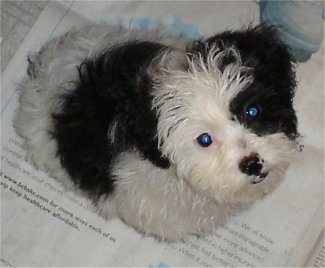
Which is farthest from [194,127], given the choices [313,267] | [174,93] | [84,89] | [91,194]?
[313,267]

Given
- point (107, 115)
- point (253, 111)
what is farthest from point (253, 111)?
point (107, 115)

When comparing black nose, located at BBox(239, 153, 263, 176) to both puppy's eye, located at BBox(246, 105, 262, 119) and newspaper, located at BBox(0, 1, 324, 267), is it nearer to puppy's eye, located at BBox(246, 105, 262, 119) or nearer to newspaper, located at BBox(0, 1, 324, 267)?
puppy's eye, located at BBox(246, 105, 262, 119)

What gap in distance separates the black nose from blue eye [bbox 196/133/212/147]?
61mm

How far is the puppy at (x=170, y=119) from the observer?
1.02m

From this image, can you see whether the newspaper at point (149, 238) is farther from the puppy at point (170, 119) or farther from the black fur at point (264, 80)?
the black fur at point (264, 80)

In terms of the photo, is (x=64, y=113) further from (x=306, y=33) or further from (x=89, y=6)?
(x=306, y=33)

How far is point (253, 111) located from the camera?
1.04m

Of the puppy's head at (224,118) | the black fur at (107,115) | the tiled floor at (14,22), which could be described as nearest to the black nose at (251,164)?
the puppy's head at (224,118)

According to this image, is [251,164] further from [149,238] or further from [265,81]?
[149,238]

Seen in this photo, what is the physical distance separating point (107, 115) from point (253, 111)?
9.3 inches

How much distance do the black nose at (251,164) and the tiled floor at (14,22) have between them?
2.59 feet

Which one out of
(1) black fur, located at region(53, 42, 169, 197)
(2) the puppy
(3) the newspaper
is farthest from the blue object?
(1) black fur, located at region(53, 42, 169, 197)

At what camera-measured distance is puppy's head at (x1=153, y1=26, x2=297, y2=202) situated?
101cm

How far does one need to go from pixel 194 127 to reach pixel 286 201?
563mm
